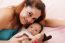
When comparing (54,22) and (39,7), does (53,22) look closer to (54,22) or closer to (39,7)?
(54,22)

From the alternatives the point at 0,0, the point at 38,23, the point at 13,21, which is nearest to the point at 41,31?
the point at 38,23

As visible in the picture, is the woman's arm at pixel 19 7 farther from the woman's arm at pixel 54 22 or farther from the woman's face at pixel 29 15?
the woman's arm at pixel 54 22

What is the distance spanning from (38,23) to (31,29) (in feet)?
0.14

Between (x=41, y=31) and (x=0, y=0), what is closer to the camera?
(x=41, y=31)

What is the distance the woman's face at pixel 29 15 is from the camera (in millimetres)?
825

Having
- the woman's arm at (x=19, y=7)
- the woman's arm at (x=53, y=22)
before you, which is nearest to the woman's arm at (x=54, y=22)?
the woman's arm at (x=53, y=22)

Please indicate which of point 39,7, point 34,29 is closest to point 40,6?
point 39,7

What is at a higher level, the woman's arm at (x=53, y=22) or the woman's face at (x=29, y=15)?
the woman's face at (x=29, y=15)

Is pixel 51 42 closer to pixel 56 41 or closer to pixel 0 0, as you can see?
pixel 56 41

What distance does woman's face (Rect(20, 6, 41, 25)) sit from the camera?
825 millimetres

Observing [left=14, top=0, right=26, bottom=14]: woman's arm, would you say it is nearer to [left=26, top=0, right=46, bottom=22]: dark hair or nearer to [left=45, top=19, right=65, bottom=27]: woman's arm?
[left=26, top=0, right=46, bottom=22]: dark hair

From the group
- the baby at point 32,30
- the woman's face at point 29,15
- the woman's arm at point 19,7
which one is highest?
the woman's arm at point 19,7

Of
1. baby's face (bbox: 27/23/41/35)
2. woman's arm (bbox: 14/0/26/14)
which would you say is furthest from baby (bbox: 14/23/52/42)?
woman's arm (bbox: 14/0/26/14)

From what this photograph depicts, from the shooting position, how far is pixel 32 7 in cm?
83
